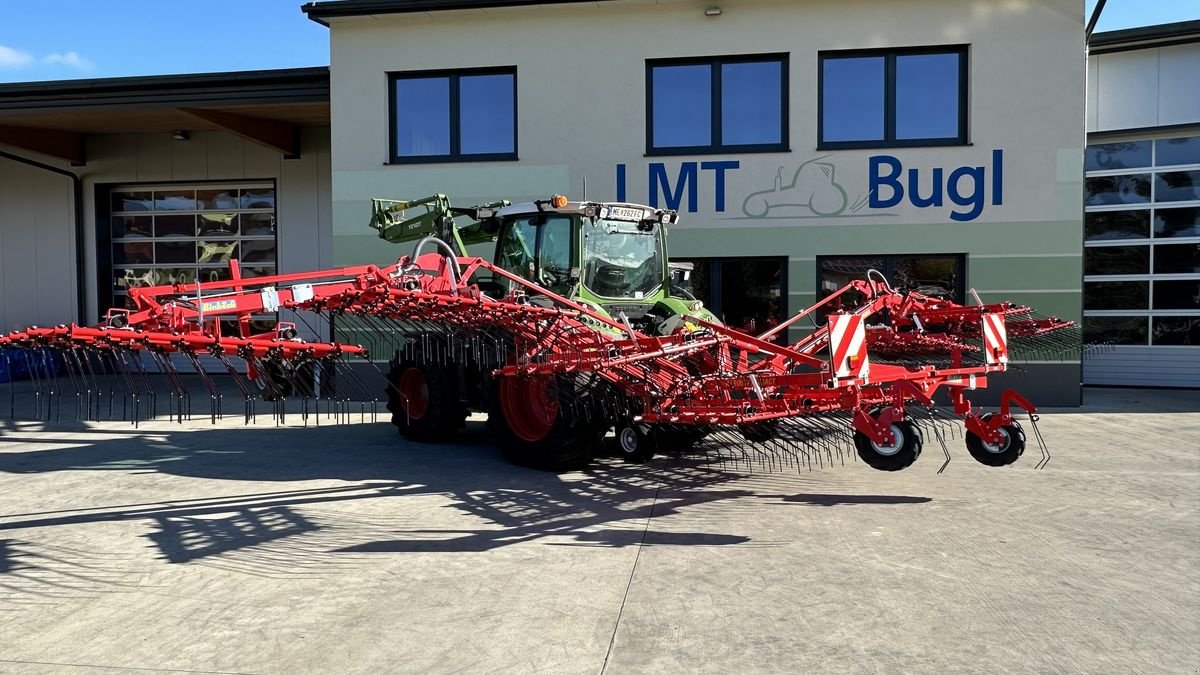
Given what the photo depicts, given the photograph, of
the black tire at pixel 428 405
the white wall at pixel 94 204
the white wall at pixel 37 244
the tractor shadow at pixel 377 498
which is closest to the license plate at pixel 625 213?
the tractor shadow at pixel 377 498

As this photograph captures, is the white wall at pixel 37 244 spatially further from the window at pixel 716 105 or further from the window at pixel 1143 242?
the window at pixel 1143 242

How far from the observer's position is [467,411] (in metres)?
8.20

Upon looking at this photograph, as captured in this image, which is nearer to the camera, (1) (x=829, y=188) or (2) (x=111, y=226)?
(1) (x=829, y=188)

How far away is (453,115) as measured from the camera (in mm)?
11508

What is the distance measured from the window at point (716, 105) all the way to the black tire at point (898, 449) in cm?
638

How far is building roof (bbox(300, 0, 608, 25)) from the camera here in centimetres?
1106

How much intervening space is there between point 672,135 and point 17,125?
1084 cm

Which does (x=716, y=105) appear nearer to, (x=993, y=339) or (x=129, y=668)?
(x=993, y=339)

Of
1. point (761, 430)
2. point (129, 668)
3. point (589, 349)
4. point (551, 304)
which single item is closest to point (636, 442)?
point (761, 430)

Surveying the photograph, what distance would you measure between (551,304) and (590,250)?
813 millimetres

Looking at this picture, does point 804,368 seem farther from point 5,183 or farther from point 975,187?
→ point 5,183

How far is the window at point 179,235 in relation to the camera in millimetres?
14930

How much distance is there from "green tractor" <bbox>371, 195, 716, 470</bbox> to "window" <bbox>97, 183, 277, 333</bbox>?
785 centimetres

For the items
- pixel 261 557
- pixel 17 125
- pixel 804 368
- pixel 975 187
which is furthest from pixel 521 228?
pixel 17 125
